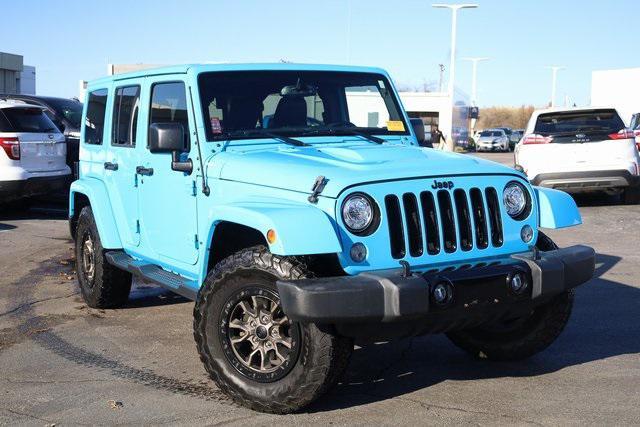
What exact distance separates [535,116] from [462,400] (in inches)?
409

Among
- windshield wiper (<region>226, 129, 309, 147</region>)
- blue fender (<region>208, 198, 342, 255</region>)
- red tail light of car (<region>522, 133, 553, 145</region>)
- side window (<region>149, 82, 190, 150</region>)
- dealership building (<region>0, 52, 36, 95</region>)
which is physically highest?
dealership building (<region>0, 52, 36, 95</region>)

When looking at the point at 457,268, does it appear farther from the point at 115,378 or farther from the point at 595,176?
the point at 595,176

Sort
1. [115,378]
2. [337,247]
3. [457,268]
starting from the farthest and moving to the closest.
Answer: [115,378]
[457,268]
[337,247]

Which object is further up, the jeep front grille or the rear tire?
the jeep front grille

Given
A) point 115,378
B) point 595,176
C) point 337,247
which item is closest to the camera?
point 337,247

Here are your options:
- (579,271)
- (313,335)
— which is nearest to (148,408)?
(313,335)

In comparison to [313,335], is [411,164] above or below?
above

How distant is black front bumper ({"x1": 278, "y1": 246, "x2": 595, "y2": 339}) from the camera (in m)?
4.13

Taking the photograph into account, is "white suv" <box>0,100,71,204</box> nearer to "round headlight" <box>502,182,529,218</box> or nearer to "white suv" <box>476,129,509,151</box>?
"round headlight" <box>502,182,529,218</box>

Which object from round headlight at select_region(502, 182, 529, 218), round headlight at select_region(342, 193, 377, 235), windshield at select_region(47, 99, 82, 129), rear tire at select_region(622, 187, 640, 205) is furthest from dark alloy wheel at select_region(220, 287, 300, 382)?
rear tire at select_region(622, 187, 640, 205)

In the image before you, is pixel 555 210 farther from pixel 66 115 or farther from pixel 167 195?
pixel 66 115

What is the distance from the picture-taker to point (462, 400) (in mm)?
4887

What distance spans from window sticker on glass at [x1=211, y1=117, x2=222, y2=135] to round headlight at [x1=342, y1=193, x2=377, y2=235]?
1.48m

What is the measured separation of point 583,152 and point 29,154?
868 centimetres
